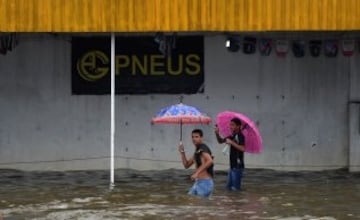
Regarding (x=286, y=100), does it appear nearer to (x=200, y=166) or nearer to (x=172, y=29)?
(x=172, y=29)

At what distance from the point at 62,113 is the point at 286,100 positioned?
573 cm

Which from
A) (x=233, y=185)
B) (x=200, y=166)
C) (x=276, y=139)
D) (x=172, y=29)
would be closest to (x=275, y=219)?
(x=200, y=166)

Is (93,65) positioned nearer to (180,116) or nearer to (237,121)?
(180,116)

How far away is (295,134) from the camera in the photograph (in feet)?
66.5

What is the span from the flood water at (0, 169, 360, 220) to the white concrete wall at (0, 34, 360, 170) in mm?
530

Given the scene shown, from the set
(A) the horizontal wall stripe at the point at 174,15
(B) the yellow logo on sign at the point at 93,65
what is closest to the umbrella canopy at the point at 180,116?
(A) the horizontal wall stripe at the point at 174,15

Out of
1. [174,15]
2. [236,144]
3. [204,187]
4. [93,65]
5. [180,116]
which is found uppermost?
[174,15]

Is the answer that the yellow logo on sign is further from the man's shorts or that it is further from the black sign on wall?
the man's shorts

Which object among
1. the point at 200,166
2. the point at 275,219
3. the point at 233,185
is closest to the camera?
the point at 275,219

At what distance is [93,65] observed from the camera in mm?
20234

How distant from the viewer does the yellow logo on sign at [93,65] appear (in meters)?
20.2

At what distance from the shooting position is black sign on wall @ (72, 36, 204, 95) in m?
20.2

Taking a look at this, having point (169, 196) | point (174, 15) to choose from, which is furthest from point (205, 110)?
point (169, 196)

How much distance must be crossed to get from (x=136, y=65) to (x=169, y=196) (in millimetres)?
5261
